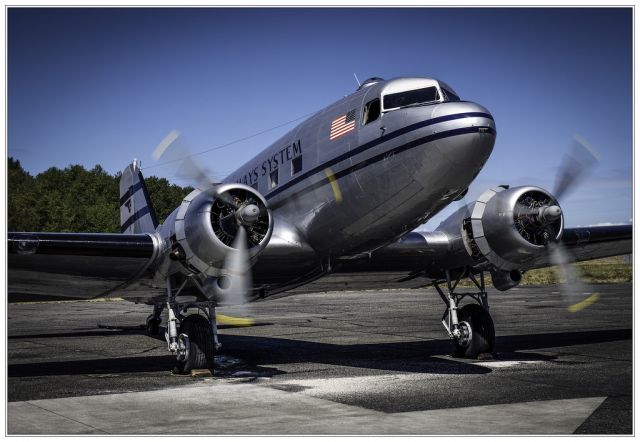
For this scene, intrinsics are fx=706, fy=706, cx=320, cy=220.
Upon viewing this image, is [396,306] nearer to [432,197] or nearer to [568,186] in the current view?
[568,186]

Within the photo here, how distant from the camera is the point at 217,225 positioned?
1227 centimetres

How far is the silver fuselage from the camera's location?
11.4 m

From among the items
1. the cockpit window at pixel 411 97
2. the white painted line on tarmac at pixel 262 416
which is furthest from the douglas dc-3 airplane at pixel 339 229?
the white painted line on tarmac at pixel 262 416

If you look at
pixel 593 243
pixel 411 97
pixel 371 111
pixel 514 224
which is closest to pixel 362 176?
pixel 371 111

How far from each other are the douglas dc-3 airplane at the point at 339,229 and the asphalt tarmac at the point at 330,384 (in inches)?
59.8

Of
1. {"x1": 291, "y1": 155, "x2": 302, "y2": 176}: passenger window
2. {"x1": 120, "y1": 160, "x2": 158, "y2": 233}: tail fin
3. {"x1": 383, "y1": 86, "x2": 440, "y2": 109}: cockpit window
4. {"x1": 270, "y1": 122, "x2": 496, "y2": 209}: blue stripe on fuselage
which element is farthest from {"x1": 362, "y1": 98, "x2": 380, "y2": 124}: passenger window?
{"x1": 120, "y1": 160, "x2": 158, "y2": 233}: tail fin

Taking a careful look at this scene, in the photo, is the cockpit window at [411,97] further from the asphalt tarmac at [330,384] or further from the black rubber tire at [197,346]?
the black rubber tire at [197,346]

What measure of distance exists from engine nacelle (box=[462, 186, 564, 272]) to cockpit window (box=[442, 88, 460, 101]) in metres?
2.92

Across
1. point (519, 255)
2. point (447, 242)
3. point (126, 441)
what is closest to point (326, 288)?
point (447, 242)

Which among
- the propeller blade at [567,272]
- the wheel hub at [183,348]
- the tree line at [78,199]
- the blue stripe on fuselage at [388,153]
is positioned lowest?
the wheel hub at [183,348]

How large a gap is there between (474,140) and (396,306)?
79.5 ft

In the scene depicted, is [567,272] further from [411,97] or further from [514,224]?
[411,97]

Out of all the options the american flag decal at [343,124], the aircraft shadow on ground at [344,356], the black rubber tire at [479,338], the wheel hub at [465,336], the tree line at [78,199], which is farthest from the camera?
the tree line at [78,199]

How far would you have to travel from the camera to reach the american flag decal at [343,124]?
508 inches
